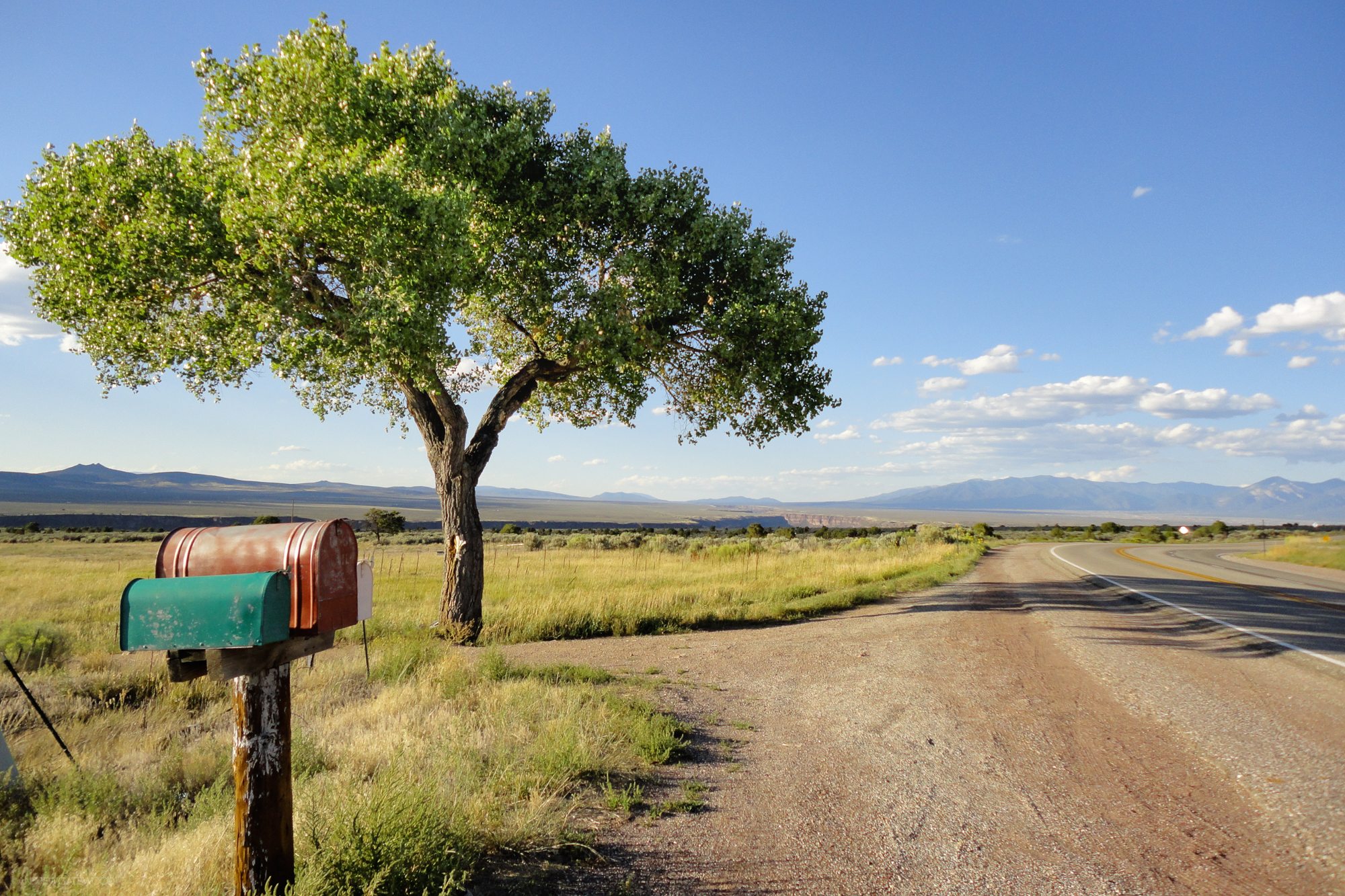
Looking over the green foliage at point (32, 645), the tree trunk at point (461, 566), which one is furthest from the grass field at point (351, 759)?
the tree trunk at point (461, 566)

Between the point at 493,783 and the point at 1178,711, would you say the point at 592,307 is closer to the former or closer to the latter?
the point at 493,783

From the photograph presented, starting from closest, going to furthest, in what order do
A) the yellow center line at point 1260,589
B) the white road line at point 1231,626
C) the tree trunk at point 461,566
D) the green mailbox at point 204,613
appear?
the green mailbox at point 204,613, the white road line at point 1231,626, the tree trunk at point 461,566, the yellow center line at point 1260,589

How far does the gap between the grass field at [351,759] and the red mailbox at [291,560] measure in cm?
136

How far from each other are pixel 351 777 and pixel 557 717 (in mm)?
2333

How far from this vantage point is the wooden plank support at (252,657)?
10.2 ft

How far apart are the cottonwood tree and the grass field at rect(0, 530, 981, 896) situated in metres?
4.46

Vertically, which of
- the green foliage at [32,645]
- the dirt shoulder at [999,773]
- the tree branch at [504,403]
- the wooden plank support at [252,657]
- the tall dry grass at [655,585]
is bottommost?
the tall dry grass at [655,585]

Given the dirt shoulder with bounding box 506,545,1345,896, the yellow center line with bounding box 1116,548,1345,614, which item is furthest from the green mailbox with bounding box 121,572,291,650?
the yellow center line with bounding box 1116,548,1345,614

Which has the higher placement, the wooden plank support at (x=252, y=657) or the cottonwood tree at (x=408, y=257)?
the cottonwood tree at (x=408, y=257)

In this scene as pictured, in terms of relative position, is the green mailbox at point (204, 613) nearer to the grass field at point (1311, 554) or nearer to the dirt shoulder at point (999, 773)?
the dirt shoulder at point (999, 773)

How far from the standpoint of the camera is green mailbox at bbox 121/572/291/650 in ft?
9.86

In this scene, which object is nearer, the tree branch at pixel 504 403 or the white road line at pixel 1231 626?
the white road line at pixel 1231 626

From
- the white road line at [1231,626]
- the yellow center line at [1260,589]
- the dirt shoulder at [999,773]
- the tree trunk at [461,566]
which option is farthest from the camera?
the yellow center line at [1260,589]

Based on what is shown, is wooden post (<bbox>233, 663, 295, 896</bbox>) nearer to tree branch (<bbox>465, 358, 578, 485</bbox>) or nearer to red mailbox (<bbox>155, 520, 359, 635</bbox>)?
red mailbox (<bbox>155, 520, 359, 635</bbox>)
